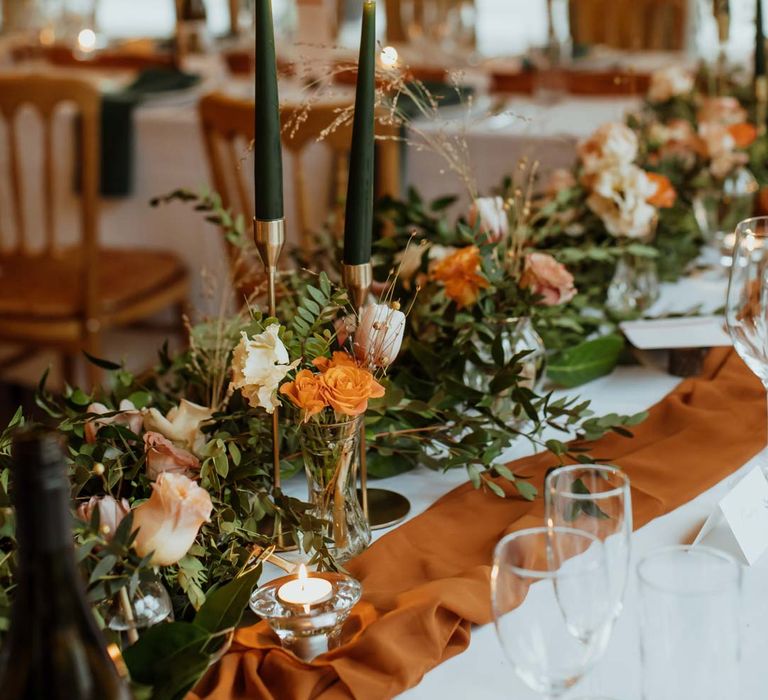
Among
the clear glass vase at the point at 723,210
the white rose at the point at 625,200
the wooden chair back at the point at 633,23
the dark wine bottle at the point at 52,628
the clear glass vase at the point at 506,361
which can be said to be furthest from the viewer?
the wooden chair back at the point at 633,23

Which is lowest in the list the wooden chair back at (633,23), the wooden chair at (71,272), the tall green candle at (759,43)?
the wooden chair at (71,272)

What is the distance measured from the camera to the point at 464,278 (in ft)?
3.93

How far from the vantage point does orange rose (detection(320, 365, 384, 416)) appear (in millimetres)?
850

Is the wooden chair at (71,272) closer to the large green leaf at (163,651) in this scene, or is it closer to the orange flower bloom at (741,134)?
the orange flower bloom at (741,134)

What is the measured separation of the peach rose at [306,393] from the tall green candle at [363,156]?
13 centimetres

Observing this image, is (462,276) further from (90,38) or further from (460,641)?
(90,38)

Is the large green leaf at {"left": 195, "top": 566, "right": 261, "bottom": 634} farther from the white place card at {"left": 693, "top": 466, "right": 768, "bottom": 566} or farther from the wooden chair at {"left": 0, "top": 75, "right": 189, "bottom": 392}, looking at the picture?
the wooden chair at {"left": 0, "top": 75, "right": 189, "bottom": 392}

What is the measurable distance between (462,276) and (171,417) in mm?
374

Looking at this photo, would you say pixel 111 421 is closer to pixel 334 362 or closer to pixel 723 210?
pixel 334 362

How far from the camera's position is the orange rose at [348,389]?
0.85 m

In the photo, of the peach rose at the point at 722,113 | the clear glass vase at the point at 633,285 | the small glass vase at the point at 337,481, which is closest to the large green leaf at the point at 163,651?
the small glass vase at the point at 337,481

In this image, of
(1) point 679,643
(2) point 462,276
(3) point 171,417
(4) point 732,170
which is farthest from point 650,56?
(1) point 679,643

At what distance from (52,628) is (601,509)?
0.31 m

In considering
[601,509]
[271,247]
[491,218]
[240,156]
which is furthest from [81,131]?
[601,509]
